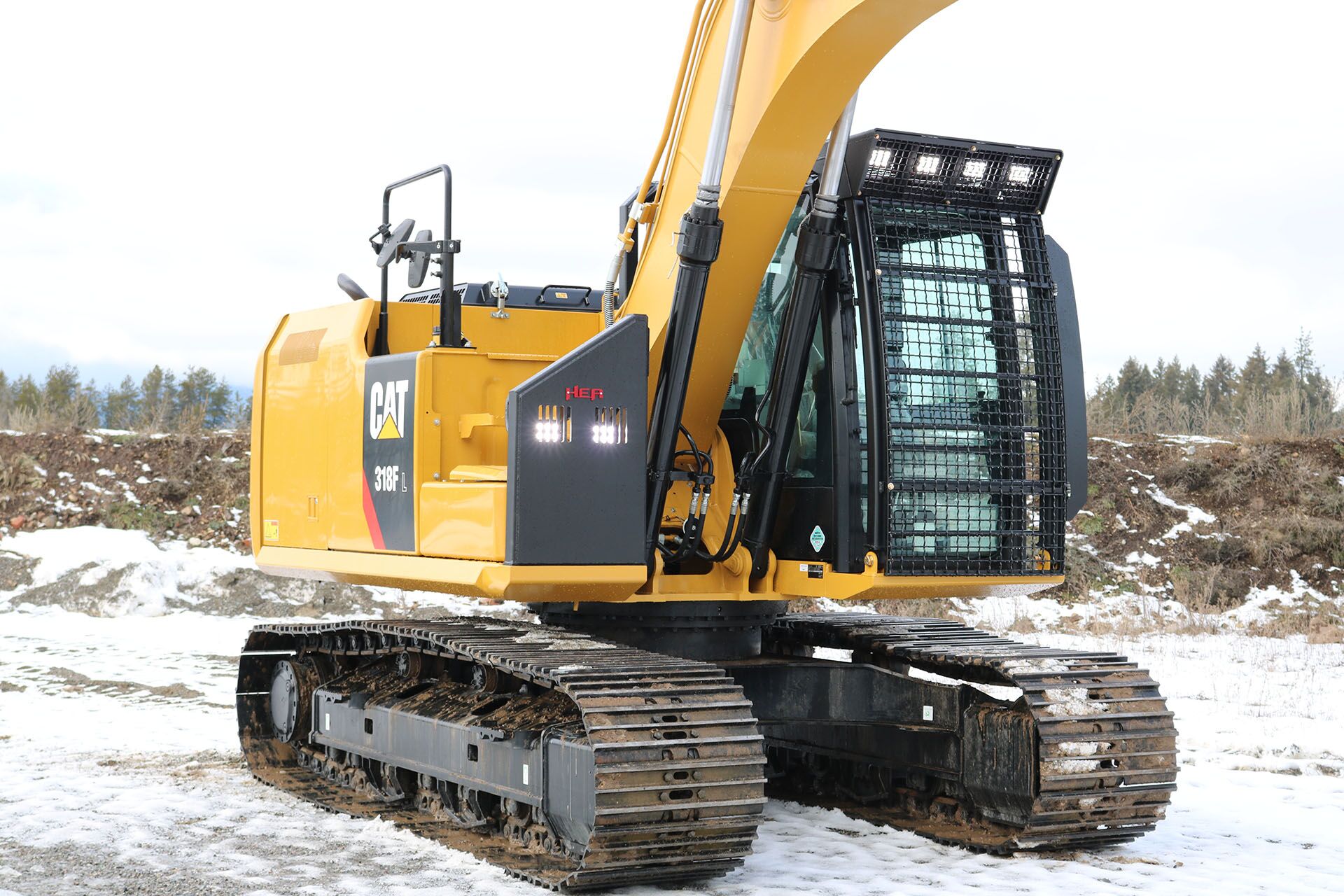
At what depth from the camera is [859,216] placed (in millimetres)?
6250

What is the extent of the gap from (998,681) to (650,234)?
2.57 meters

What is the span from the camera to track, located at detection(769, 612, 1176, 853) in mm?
6105

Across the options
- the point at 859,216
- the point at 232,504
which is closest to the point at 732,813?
the point at 859,216

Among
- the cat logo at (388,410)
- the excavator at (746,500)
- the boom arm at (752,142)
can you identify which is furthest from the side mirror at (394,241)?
the boom arm at (752,142)

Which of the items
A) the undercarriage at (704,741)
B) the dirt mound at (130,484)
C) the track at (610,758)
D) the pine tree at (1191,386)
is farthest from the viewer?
the pine tree at (1191,386)

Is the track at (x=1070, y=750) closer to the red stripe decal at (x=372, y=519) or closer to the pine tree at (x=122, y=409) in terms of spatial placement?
the red stripe decal at (x=372, y=519)

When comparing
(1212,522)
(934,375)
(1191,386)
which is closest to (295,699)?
(934,375)

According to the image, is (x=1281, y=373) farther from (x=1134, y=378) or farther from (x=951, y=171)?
(x=951, y=171)

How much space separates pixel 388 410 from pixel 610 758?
244 centimetres

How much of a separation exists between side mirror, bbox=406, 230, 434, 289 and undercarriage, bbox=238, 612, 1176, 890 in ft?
5.29

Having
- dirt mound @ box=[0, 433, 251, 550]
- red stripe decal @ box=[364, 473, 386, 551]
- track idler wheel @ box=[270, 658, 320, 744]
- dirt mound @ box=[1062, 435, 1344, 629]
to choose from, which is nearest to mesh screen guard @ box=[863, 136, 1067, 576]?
red stripe decal @ box=[364, 473, 386, 551]

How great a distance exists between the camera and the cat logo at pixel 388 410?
22.6 ft

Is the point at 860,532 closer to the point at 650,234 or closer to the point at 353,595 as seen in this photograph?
the point at 650,234

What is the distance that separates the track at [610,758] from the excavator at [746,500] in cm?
2
